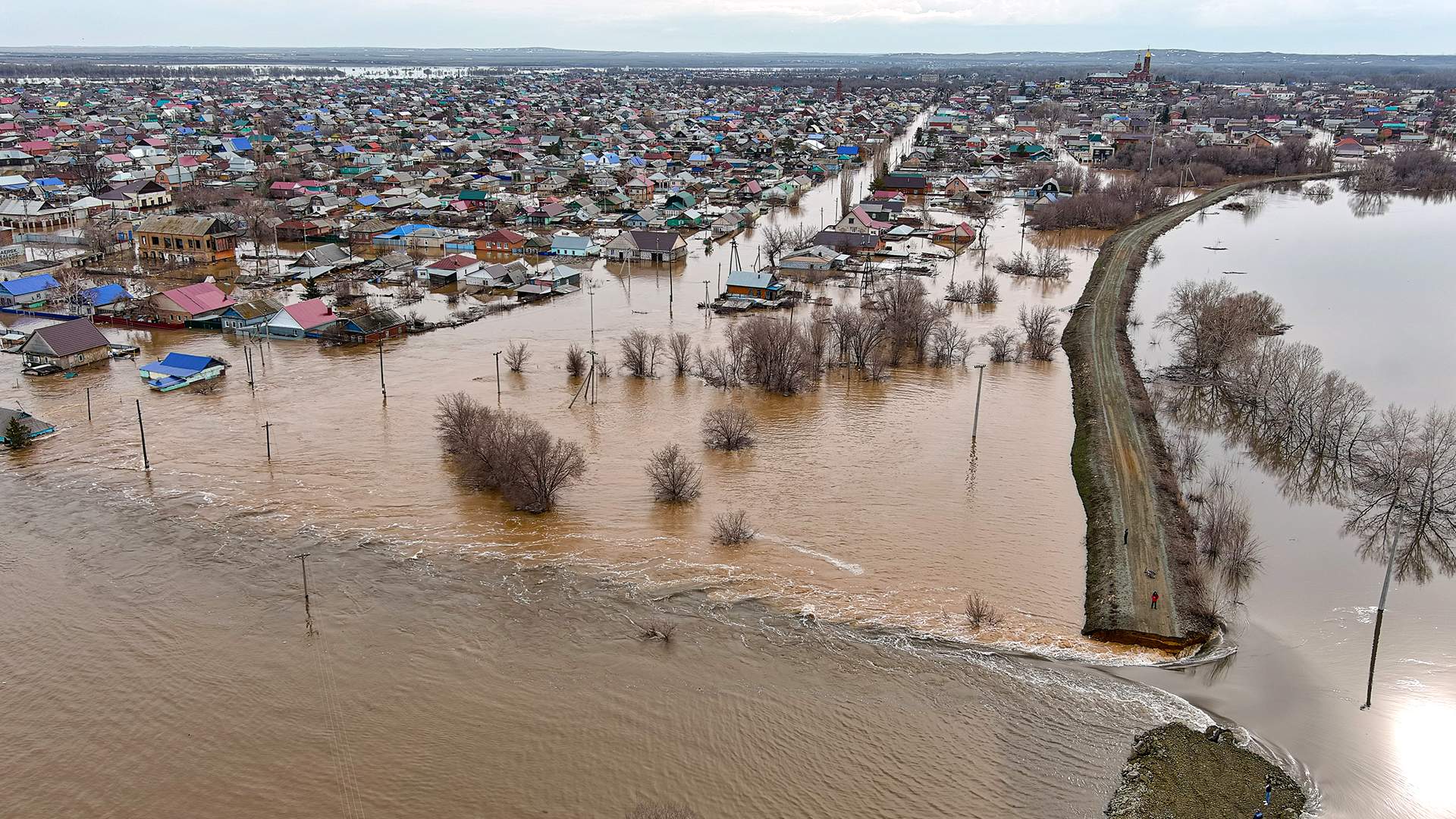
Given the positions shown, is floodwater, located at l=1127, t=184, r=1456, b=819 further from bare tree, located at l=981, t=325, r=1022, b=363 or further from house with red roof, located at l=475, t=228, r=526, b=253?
house with red roof, located at l=475, t=228, r=526, b=253

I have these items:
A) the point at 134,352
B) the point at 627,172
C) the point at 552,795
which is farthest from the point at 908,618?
the point at 627,172

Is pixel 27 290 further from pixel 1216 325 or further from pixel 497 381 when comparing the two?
pixel 1216 325

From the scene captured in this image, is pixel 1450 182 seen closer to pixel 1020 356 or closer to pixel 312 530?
pixel 1020 356

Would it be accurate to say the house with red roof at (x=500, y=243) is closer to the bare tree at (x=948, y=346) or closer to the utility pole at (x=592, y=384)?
the utility pole at (x=592, y=384)

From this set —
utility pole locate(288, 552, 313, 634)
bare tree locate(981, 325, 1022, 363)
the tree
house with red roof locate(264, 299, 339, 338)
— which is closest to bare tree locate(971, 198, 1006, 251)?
bare tree locate(981, 325, 1022, 363)

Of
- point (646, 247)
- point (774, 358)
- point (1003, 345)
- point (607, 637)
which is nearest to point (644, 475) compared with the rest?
point (607, 637)

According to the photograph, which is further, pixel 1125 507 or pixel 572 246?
pixel 572 246

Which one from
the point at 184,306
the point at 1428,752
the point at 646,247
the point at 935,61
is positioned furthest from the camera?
the point at 935,61
